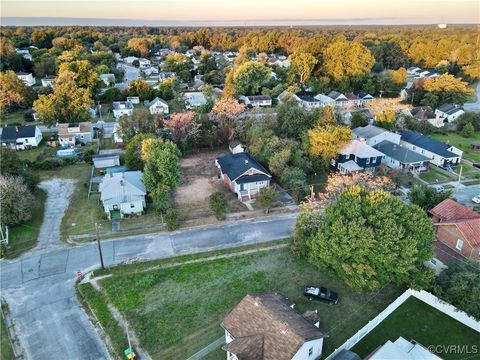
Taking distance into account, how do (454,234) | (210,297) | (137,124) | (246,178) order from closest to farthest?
(210,297)
(454,234)
(246,178)
(137,124)

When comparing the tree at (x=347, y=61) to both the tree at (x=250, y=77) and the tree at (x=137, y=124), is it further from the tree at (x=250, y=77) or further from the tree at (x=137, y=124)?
the tree at (x=137, y=124)

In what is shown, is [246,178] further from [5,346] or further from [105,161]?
[5,346]

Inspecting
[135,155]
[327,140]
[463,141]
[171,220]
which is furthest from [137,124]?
A: [463,141]

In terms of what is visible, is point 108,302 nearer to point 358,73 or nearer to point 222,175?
point 222,175

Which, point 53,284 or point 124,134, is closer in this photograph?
point 53,284

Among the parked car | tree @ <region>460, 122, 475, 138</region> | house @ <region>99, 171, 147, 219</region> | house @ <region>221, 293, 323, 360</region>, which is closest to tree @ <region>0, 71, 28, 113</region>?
house @ <region>99, 171, 147, 219</region>

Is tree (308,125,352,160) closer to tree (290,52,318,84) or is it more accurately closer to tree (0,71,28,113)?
tree (290,52,318,84)

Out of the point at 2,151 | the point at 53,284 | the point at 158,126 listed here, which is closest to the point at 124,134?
the point at 158,126

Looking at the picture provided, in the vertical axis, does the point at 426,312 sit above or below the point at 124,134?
below

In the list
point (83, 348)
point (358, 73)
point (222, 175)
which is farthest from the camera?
point (358, 73)
